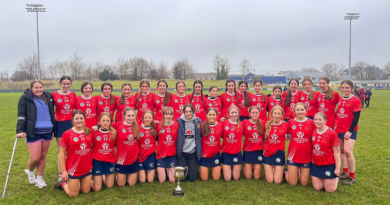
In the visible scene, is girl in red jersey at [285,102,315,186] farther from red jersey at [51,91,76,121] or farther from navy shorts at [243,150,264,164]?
red jersey at [51,91,76,121]

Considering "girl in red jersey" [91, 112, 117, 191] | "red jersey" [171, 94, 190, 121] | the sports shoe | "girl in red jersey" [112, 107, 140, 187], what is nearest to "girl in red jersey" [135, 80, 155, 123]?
"red jersey" [171, 94, 190, 121]

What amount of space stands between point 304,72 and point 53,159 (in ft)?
323

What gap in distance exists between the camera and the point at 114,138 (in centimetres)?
455

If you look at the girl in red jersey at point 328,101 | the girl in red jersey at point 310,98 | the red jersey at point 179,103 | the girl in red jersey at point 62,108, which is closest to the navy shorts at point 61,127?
the girl in red jersey at point 62,108

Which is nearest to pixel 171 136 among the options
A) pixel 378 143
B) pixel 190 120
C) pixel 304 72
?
pixel 190 120

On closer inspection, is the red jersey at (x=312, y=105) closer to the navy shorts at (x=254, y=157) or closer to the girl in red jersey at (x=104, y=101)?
the navy shorts at (x=254, y=157)

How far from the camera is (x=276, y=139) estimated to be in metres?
4.88

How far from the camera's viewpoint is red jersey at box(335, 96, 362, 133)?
15.9 ft

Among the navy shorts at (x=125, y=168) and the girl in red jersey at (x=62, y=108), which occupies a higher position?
the girl in red jersey at (x=62, y=108)

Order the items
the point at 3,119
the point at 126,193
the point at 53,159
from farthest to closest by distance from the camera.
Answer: the point at 3,119
the point at 53,159
the point at 126,193

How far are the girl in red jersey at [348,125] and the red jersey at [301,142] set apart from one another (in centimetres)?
77

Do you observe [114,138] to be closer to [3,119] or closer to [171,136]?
[171,136]

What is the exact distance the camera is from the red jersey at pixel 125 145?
4675 millimetres

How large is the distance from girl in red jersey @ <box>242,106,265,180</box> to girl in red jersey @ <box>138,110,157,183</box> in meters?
1.85
